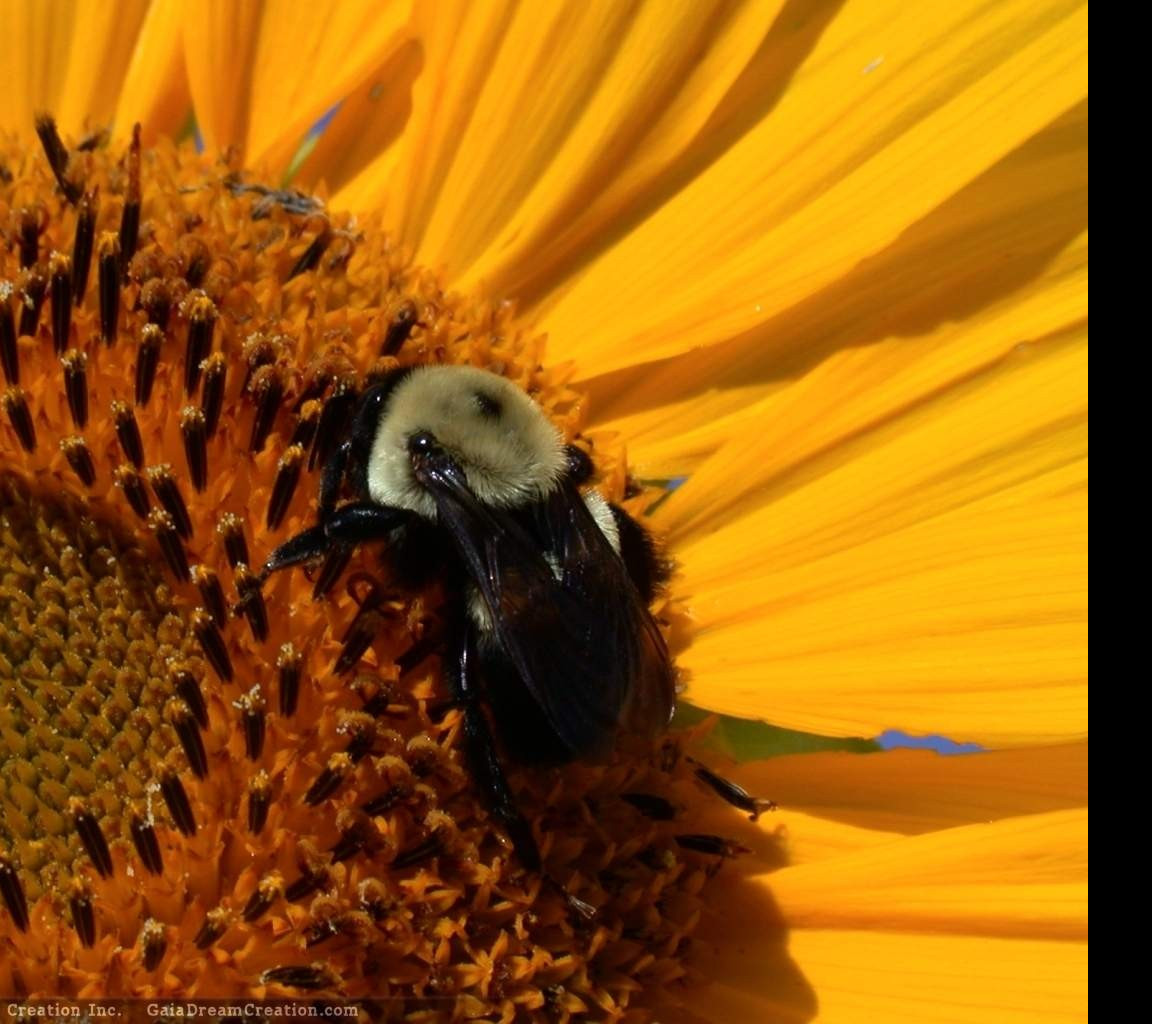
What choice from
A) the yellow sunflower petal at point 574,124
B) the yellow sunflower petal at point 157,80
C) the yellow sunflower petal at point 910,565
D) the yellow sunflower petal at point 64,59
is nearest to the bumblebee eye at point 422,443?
the yellow sunflower petal at point 910,565

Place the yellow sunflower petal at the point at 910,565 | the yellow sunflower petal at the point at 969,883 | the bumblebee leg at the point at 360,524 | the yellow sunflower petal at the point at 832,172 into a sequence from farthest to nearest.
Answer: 1. the yellow sunflower petal at the point at 832,172
2. the yellow sunflower petal at the point at 910,565
3. the yellow sunflower petal at the point at 969,883
4. the bumblebee leg at the point at 360,524

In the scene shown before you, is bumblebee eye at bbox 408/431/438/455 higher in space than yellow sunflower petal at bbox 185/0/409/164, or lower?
lower

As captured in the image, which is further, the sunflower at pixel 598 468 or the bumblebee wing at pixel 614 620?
the sunflower at pixel 598 468

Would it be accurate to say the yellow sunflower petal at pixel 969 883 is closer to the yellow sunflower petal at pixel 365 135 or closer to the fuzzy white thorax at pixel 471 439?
the fuzzy white thorax at pixel 471 439

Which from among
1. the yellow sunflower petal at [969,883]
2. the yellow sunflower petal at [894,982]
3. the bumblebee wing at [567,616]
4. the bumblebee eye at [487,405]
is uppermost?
the bumblebee eye at [487,405]

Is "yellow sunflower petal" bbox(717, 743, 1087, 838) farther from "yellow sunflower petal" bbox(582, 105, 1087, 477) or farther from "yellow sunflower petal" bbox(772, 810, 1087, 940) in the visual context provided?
"yellow sunflower petal" bbox(582, 105, 1087, 477)

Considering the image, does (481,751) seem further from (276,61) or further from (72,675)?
(276,61)

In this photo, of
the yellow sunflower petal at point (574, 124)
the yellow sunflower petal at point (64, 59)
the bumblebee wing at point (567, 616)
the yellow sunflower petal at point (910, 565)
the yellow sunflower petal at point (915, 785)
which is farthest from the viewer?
the yellow sunflower petal at point (64, 59)

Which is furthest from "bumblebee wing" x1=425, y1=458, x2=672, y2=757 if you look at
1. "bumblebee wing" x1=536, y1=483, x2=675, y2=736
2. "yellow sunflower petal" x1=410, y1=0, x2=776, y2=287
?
"yellow sunflower petal" x1=410, y1=0, x2=776, y2=287
